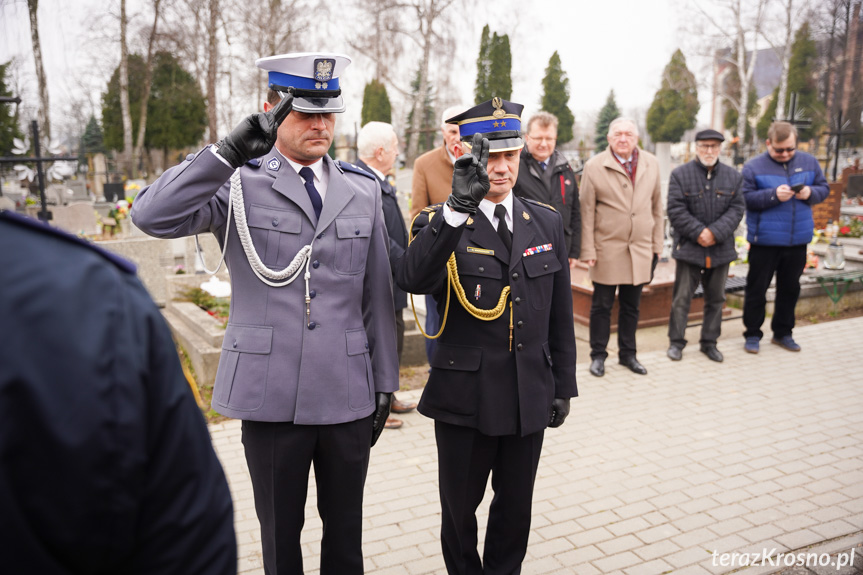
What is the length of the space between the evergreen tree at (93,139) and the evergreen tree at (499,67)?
25.1 m

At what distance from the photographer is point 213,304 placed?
7.11 metres

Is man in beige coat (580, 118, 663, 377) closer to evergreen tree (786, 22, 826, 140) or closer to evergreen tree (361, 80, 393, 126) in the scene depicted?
evergreen tree (361, 80, 393, 126)

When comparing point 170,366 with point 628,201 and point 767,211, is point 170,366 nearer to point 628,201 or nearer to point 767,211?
point 628,201

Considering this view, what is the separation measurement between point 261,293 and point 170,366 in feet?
5.10

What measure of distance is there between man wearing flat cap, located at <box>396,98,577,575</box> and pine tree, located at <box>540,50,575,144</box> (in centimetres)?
3919

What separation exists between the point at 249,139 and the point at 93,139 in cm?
4873

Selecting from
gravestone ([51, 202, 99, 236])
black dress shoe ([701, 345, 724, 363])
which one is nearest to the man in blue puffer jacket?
black dress shoe ([701, 345, 724, 363])

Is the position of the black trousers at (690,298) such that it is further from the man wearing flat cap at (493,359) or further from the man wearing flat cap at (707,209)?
the man wearing flat cap at (493,359)

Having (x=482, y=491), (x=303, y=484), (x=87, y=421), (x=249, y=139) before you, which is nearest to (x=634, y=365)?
(x=482, y=491)

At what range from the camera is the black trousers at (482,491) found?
9.43 ft

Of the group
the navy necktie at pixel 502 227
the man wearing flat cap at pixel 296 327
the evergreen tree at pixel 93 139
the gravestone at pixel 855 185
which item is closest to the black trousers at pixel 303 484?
the man wearing flat cap at pixel 296 327

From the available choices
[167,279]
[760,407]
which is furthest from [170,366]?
[167,279]

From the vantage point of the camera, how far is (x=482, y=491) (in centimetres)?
294

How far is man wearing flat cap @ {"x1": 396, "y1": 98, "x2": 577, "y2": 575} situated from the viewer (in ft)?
9.25
